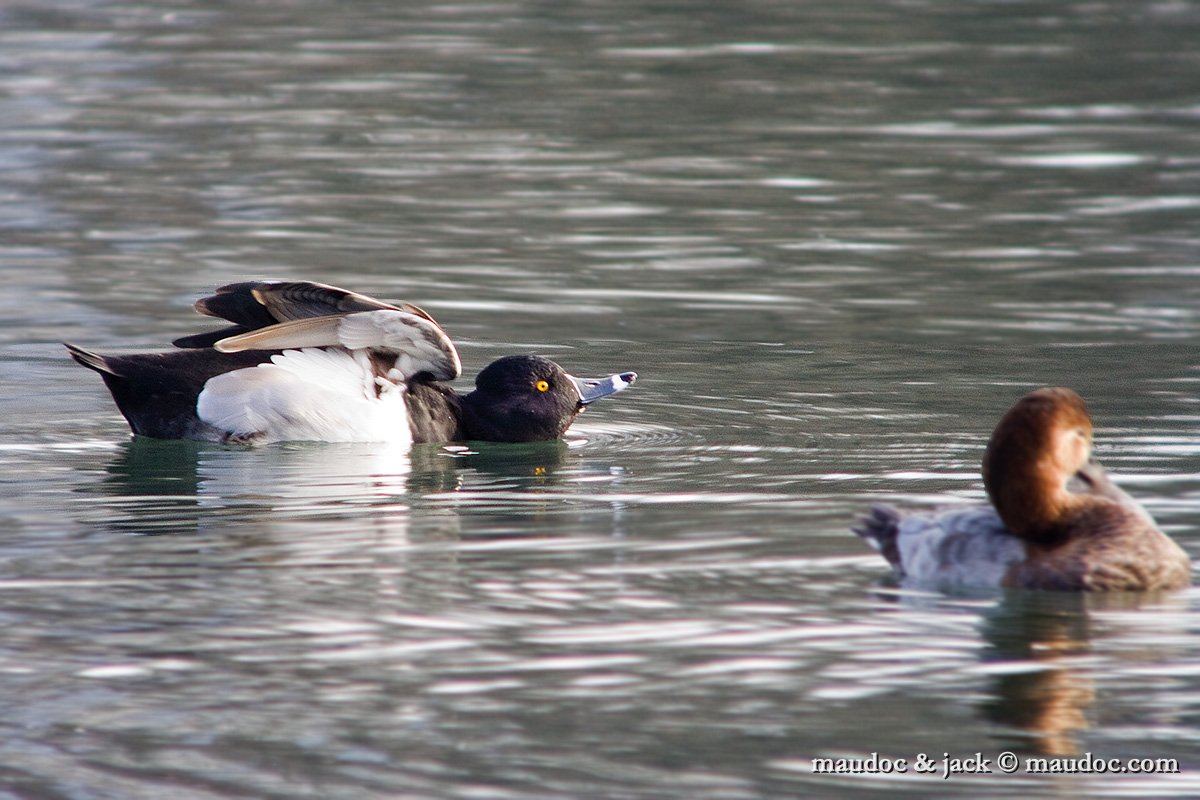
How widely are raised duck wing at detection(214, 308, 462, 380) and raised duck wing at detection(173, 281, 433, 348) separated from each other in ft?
0.16

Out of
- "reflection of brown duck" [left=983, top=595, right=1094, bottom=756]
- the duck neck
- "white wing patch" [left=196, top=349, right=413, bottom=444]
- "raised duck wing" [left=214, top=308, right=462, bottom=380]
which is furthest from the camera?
"white wing patch" [left=196, top=349, right=413, bottom=444]

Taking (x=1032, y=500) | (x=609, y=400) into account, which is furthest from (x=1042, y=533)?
(x=609, y=400)

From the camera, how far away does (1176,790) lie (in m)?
4.96

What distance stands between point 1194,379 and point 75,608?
6.10 m

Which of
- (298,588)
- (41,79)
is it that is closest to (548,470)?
(298,588)

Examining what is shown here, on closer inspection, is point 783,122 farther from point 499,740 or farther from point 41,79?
point 499,740

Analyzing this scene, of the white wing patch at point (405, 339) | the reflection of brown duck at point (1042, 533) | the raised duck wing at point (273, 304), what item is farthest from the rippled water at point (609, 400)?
the raised duck wing at point (273, 304)

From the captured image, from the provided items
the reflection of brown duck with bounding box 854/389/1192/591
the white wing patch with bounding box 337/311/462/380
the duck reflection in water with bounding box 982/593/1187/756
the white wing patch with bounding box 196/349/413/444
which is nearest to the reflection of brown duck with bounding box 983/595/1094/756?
the duck reflection in water with bounding box 982/593/1187/756

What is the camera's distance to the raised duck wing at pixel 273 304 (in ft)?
29.5

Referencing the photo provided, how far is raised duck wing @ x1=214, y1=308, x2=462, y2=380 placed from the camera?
8.97 meters

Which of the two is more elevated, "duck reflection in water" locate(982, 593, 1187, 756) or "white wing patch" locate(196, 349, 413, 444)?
"white wing patch" locate(196, 349, 413, 444)

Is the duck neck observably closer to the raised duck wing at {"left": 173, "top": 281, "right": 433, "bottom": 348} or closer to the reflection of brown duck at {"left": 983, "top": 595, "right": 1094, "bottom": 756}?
the reflection of brown duck at {"left": 983, "top": 595, "right": 1094, "bottom": 756}

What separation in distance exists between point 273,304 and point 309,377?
380mm

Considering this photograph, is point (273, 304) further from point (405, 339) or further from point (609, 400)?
point (609, 400)
